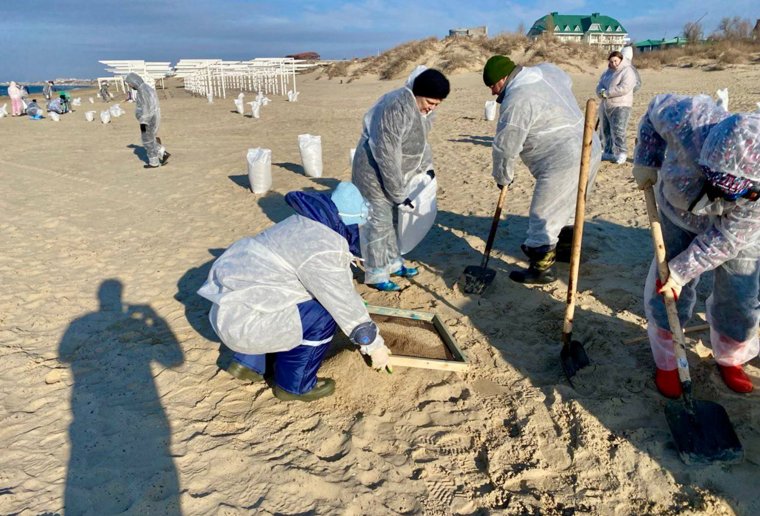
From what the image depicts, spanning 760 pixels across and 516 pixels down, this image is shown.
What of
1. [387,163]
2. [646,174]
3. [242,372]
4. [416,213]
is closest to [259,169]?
[416,213]

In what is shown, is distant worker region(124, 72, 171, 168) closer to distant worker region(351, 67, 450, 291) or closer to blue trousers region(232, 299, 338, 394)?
distant worker region(351, 67, 450, 291)

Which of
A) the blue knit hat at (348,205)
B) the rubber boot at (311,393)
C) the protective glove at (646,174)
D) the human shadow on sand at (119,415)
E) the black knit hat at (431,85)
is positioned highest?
the black knit hat at (431,85)

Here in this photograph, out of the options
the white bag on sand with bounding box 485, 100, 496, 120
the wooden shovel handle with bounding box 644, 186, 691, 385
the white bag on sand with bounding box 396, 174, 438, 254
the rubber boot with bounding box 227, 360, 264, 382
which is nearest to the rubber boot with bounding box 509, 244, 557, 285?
the white bag on sand with bounding box 396, 174, 438, 254

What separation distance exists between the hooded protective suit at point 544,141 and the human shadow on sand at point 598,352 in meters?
0.62

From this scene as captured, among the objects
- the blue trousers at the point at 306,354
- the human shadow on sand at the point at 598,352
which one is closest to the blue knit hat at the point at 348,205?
the blue trousers at the point at 306,354

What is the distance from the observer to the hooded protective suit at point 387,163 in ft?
12.5

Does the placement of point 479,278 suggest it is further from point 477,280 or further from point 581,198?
point 581,198

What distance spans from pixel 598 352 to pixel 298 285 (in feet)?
6.75

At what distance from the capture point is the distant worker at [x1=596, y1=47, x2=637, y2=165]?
7621mm

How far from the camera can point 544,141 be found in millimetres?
3967

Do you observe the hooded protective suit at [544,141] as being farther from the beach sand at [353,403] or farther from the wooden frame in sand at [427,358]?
the wooden frame in sand at [427,358]

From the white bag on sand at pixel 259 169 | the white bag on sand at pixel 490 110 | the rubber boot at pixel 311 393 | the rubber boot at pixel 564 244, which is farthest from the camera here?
the white bag on sand at pixel 490 110

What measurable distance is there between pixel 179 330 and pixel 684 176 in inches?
136

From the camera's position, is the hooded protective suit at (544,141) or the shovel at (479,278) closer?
the hooded protective suit at (544,141)
